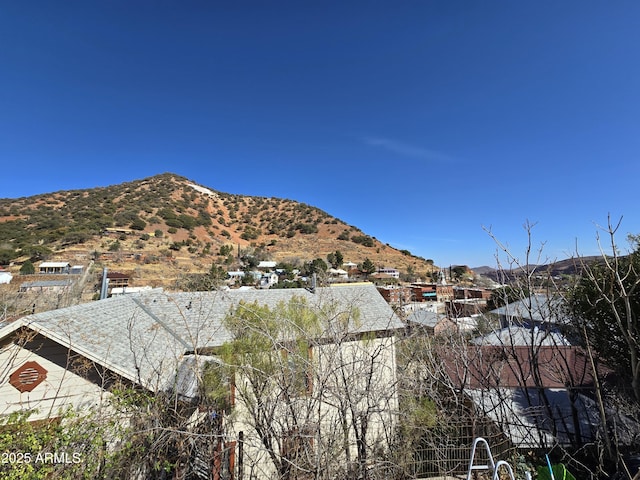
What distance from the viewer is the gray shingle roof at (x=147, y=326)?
16.5 ft

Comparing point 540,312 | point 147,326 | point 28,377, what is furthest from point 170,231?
point 540,312

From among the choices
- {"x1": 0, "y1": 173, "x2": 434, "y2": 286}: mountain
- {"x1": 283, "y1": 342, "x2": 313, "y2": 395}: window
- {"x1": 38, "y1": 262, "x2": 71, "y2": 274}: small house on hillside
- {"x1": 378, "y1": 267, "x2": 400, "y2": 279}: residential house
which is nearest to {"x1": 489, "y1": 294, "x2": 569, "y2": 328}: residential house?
{"x1": 283, "y1": 342, "x2": 313, "y2": 395}: window

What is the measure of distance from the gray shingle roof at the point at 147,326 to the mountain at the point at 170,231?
54.9 ft

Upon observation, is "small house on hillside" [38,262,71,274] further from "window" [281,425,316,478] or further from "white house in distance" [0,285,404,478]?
"window" [281,425,316,478]

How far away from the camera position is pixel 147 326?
24.7ft

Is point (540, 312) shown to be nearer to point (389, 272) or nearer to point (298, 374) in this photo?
point (298, 374)

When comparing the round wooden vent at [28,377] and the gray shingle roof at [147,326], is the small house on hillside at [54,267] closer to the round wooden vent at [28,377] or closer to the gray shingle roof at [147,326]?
the gray shingle roof at [147,326]

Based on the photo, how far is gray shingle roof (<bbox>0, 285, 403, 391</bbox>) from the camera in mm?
5043

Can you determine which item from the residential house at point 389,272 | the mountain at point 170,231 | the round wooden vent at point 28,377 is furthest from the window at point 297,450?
the residential house at point 389,272

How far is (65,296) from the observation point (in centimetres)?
1509

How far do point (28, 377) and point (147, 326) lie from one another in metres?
2.75

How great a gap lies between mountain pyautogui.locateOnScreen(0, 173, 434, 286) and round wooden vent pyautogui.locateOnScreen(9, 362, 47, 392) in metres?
20.6

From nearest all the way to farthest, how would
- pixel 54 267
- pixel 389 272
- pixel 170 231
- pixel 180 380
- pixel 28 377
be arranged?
pixel 28 377 < pixel 180 380 < pixel 54 267 < pixel 389 272 < pixel 170 231

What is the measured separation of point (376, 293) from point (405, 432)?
6.47 metres
